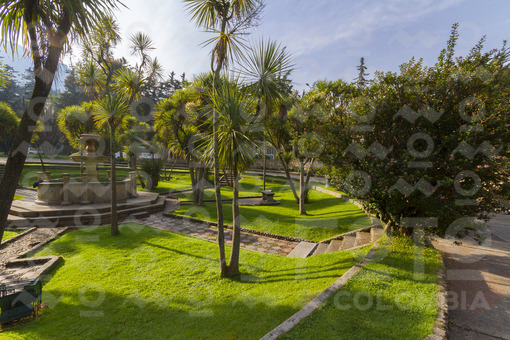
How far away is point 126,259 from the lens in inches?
277

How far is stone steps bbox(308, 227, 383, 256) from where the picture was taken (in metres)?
7.85

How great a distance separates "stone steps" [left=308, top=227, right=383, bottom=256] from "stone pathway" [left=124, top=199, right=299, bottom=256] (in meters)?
1.07

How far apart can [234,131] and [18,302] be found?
5.35 meters

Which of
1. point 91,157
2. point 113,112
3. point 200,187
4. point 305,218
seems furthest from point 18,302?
point 91,157

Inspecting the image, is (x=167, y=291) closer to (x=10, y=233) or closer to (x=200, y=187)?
(x=10, y=233)

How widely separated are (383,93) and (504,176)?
328 centimetres

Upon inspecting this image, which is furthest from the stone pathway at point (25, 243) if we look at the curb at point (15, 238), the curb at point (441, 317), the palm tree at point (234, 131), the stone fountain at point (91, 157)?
the curb at point (441, 317)

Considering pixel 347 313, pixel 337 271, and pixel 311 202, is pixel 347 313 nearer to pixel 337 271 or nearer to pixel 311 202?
pixel 337 271

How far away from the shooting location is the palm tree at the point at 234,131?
5.32 m

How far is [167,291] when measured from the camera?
17.6 feet

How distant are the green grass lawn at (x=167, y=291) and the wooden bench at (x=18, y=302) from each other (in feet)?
0.70

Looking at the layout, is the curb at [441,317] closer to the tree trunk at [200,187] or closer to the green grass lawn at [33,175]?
the tree trunk at [200,187]

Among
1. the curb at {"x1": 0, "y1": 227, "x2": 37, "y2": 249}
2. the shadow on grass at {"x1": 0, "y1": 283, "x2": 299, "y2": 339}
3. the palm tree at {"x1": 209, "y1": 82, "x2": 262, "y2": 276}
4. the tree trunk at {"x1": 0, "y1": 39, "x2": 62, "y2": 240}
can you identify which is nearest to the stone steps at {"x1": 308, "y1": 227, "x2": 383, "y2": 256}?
the shadow on grass at {"x1": 0, "y1": 283, "x2": 299, "y2": 339}

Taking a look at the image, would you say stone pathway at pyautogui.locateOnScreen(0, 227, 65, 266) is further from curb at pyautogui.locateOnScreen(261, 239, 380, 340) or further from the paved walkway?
the paved walkway
